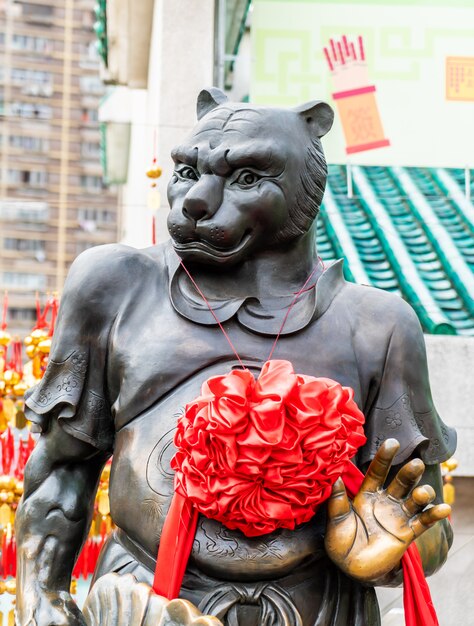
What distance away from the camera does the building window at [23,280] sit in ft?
104

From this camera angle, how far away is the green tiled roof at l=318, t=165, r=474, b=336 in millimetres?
6625

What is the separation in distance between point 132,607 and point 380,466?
0.52 meters

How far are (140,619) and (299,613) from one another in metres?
0.31

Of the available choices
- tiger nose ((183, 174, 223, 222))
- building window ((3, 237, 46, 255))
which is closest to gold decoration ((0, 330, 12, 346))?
tiger nose ((183, 174, 223, 222))

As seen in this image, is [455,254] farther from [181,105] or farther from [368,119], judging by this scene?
[181,105]

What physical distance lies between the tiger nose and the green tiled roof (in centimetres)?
409

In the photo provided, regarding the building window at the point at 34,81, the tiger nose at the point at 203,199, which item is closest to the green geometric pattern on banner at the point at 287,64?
the tiger nose at the point at 203,199

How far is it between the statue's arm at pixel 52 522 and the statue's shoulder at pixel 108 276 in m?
0.26

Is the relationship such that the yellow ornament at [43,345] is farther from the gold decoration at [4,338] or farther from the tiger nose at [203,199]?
the tiger nose at [203,199]

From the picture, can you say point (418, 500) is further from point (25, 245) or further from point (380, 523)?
point (25, 245)

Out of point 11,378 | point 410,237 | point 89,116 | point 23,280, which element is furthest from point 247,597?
point 89,116

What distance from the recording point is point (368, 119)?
23.5ft

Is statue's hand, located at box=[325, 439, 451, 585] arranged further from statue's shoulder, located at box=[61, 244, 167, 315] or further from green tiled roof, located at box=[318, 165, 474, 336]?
green tiled roof, located at box=[318, 165, 474, 336]

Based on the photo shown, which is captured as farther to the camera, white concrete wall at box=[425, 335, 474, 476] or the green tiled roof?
the green tiled roof
